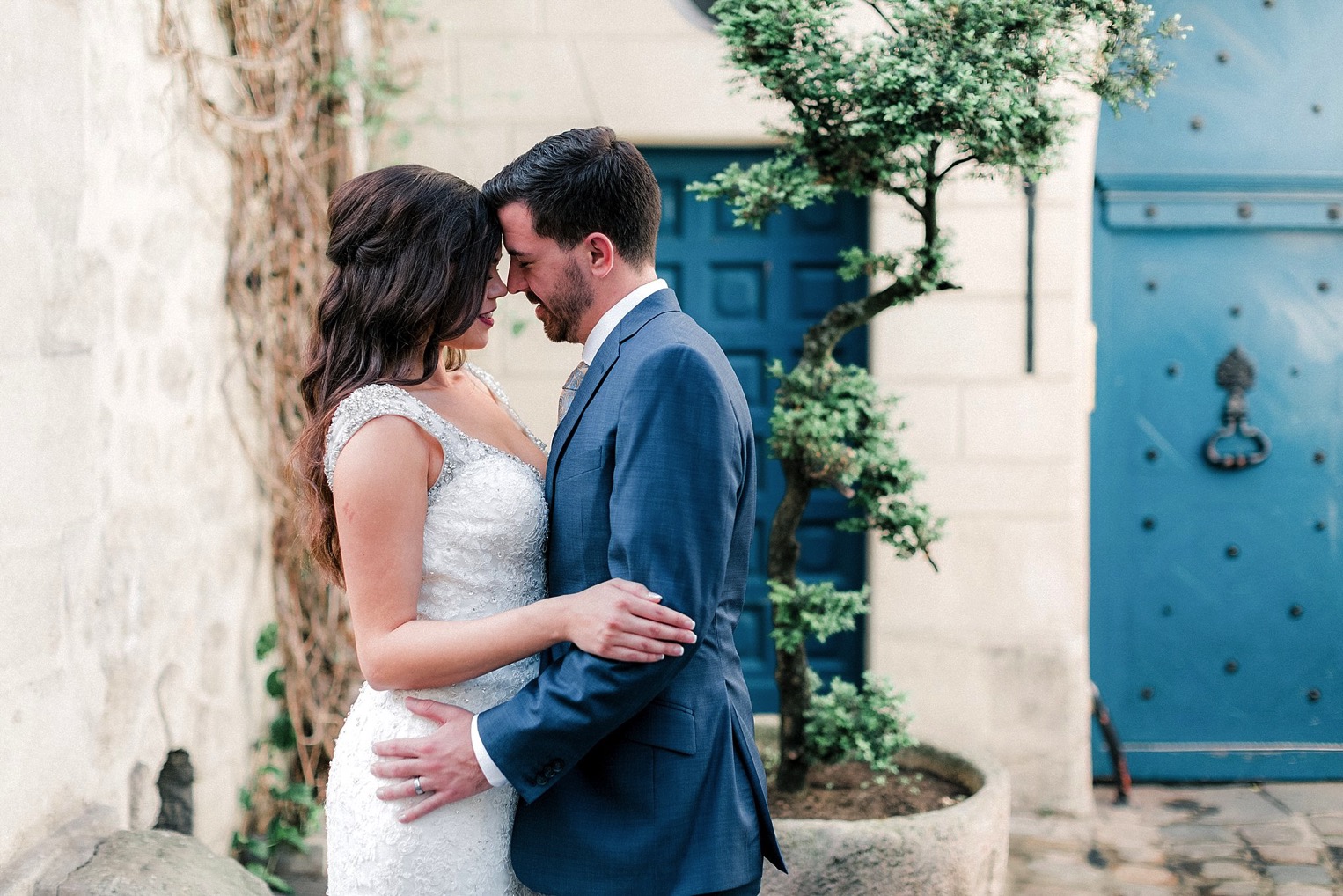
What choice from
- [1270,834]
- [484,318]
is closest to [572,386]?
[484,318]

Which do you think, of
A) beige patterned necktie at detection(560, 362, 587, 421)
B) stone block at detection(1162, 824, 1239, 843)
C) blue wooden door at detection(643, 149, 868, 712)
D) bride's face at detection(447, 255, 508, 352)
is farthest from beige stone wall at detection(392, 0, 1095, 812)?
bride's face at detection(447, 255, 508, 352)

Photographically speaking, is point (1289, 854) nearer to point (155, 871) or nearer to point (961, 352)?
point (961, 352)

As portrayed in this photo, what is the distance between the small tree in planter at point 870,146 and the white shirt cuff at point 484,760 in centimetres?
141

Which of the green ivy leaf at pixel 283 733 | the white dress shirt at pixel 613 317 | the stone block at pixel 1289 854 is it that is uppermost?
A: the white dress shirt at pixel 613 317

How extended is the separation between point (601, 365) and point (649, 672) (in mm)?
478

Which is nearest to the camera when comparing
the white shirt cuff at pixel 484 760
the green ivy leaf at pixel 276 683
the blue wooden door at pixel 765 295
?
the white shirt cuff at pixel 484 760

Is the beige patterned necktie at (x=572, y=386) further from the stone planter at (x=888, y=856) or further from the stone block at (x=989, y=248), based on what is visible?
the stone block at (x=989, y=248)

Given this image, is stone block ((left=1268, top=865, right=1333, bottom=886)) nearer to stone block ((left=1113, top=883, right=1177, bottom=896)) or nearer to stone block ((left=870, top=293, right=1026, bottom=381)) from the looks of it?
stone block ((left=1113, top=883, right=1177, bottom=896))

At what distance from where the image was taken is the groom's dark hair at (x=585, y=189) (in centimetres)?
186

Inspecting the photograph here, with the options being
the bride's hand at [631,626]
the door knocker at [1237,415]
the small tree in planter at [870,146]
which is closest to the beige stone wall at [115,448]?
the bride's hand at [631,626]

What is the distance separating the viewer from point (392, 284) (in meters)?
1.86

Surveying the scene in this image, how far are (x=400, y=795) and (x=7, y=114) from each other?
61.4 inches

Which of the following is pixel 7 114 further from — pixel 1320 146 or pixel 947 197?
pixel 1320 146

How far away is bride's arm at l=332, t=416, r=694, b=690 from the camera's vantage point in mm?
1765
